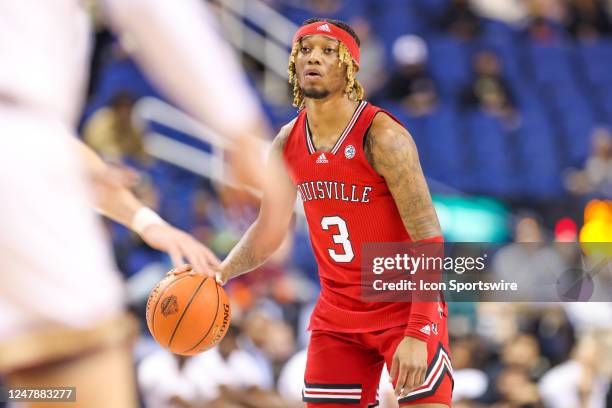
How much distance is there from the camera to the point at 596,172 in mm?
11406

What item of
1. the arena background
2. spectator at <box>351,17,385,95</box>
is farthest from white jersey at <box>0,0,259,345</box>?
spectator at <box>351,17,385,95</box>

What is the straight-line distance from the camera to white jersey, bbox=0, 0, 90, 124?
2271 millimetres

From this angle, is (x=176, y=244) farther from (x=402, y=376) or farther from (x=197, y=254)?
(x=402, y=376)

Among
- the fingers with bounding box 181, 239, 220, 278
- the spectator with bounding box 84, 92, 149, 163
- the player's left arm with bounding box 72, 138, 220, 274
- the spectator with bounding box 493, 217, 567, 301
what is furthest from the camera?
the spectator with bounding box 84, 92, 149, 163

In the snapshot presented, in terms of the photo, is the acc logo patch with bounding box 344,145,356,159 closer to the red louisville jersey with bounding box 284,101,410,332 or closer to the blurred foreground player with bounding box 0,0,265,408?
the red louisville jersey with bounding box 284,101,410,332

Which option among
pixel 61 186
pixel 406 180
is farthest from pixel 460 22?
pixel 61 186

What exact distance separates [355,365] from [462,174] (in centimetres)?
704

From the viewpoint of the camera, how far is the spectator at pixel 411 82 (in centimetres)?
1191

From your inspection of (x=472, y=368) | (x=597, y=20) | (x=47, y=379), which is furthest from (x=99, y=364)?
(x=597, y=20)

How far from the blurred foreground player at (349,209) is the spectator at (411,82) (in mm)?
7446

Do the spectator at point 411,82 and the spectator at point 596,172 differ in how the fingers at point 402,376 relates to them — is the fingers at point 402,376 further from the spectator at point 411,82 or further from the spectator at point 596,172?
the spectator at point 411,82

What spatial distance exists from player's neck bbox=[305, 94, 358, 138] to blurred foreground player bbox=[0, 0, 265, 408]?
2110 mm

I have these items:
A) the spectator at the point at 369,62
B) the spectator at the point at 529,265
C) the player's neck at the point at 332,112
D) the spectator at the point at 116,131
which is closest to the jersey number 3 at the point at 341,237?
the player's neck at the point at 332,112

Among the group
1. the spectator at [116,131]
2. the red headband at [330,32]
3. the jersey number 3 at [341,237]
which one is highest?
the spectator at [116,131]
